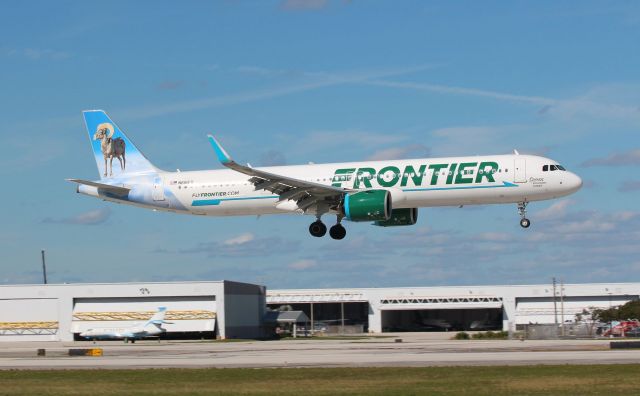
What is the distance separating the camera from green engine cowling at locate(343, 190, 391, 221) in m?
58.8

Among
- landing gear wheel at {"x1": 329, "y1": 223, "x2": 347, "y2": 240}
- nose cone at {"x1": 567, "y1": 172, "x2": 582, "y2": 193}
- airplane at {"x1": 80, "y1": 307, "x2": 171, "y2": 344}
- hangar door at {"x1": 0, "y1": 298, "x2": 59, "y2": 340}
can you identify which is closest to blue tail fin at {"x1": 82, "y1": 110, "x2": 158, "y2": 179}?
landing gear wheel at {"x1": 329, "y1": 223, "x2": 347, "y2": 240}

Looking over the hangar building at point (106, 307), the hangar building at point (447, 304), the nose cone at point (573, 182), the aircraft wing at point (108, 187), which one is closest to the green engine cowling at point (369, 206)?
the nose cone at point (573, 182)

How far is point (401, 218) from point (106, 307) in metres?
61.3

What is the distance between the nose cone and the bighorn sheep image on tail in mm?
31576

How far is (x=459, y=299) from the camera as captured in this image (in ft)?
465

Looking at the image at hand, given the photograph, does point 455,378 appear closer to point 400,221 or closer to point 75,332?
point 400,221

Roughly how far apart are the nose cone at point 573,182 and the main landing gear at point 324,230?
581 inches

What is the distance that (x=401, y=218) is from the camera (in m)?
65.2

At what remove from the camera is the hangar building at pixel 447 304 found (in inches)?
5221

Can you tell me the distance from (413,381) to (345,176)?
2453 cm

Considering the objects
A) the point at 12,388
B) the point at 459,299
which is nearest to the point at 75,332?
the point at 459,299

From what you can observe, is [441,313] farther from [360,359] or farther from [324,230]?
[360,359]

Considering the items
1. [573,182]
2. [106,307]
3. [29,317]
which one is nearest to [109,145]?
[573,182]

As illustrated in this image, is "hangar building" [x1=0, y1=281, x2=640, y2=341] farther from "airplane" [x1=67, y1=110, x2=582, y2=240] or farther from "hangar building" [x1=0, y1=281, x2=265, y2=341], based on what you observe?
"airplane" [x1=67, y1=110, x2=582, y2=240]
